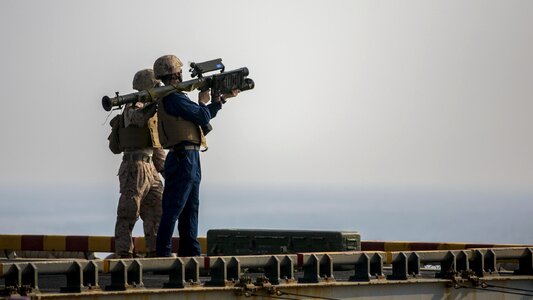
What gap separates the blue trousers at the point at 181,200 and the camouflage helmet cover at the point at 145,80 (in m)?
1.92

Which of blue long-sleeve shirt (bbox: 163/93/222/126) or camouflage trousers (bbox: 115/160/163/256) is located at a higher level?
blue long-sleeve shirt (bbox: 163/93/222/126)

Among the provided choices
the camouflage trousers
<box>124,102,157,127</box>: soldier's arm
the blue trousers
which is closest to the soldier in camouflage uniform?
the camouflage trousers

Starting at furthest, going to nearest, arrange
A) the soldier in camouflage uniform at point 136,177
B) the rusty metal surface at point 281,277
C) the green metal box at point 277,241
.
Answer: the soldier in camouflage uniform at point 136,177 → the green metal box at point 277,241 → the rusty metal surface at point 281,277

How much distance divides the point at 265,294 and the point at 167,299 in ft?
4.71

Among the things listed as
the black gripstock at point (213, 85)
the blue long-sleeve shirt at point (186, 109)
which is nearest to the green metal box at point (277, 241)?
the black gripstock at point (213, 85)

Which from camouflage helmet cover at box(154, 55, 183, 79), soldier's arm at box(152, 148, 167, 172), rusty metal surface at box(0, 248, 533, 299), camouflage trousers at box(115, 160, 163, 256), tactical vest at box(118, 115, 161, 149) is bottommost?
rusty metal surface at box(0, 248, 533, 299)

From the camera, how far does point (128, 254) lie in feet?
71.5

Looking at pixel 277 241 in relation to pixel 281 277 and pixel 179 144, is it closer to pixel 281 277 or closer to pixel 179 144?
pixel 179 144

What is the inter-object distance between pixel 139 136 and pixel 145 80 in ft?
2.73

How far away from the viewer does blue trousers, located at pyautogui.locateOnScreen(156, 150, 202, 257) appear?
19766 millimetres

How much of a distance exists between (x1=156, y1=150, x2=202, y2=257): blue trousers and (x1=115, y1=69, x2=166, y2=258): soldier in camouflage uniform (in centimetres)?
171

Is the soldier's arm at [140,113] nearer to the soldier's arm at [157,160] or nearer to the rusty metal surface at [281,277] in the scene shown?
the soldier's arm at [157,160]

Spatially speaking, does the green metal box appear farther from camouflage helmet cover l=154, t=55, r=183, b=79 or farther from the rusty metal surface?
camouflage helmet cover l=154, t=55, r=183, b=79

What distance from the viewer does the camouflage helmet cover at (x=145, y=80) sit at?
21.6 m
